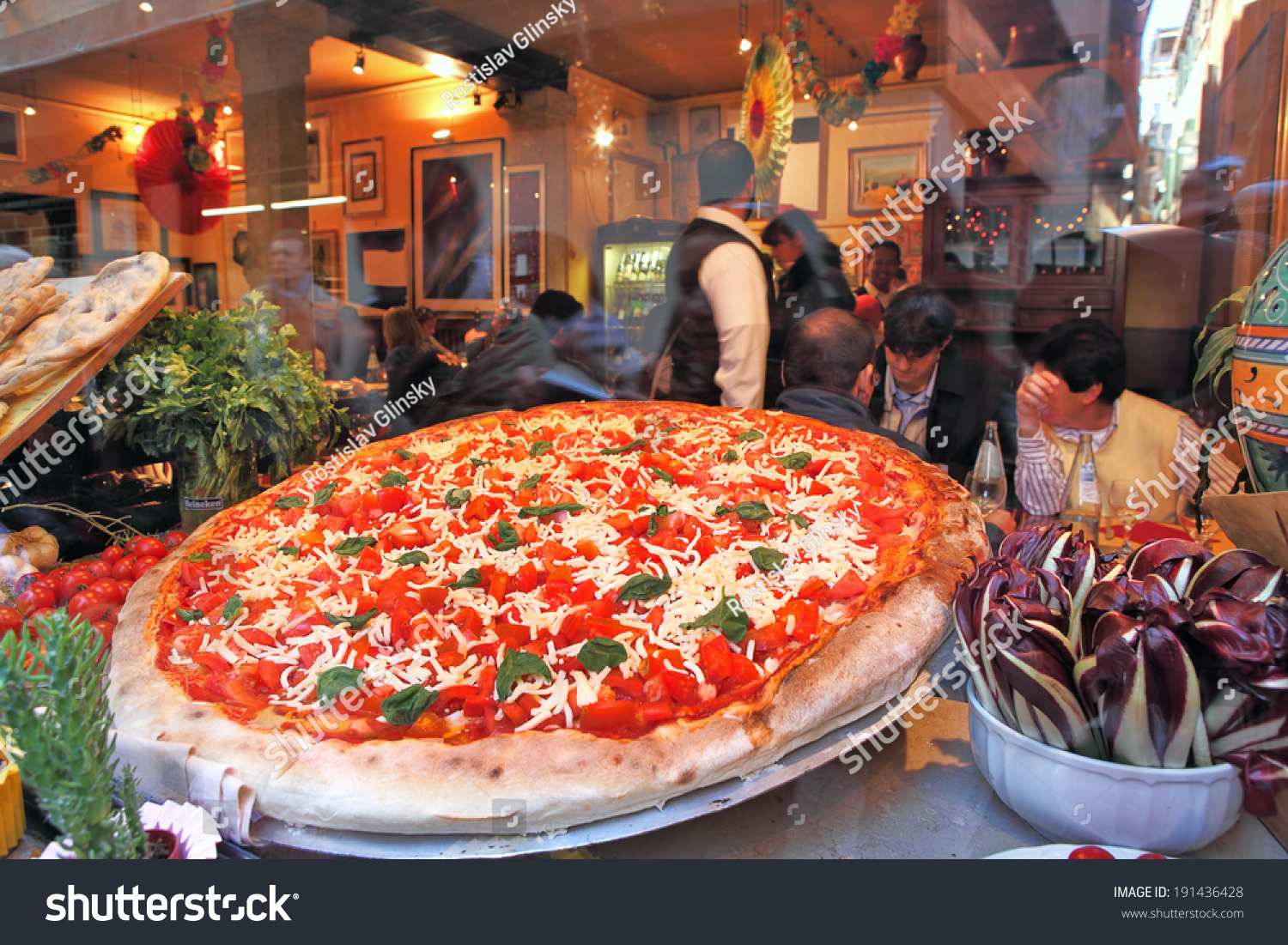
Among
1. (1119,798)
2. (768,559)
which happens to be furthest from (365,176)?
(1119,798)

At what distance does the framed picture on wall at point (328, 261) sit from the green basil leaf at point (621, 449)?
457 centimetres

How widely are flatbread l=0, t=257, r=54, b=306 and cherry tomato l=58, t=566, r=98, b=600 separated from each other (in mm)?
891

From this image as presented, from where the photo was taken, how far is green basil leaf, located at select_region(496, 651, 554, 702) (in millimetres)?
1430

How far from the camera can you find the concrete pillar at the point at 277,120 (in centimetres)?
533

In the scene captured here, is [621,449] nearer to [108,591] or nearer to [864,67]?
[108,591]

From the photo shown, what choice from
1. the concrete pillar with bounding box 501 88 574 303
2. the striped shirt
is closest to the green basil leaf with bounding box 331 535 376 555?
the striped shirt

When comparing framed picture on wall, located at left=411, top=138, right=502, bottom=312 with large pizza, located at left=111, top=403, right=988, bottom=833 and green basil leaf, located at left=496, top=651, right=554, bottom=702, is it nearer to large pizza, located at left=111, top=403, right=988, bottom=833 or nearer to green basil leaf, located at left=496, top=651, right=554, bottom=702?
large pizza, located at left=111, top=403, right=988, bottom=833

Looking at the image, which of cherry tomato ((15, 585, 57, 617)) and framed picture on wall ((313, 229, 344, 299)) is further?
framed picture on wall ((313, 229, 344, 299))

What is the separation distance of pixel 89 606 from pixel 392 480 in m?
0.87

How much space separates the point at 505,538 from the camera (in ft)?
6.75

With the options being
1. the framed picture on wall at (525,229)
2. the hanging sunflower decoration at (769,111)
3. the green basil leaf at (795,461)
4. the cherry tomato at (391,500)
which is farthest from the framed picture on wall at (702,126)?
the cherry tomato at (391,500)

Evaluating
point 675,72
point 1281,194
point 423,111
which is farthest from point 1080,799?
point 423,111
